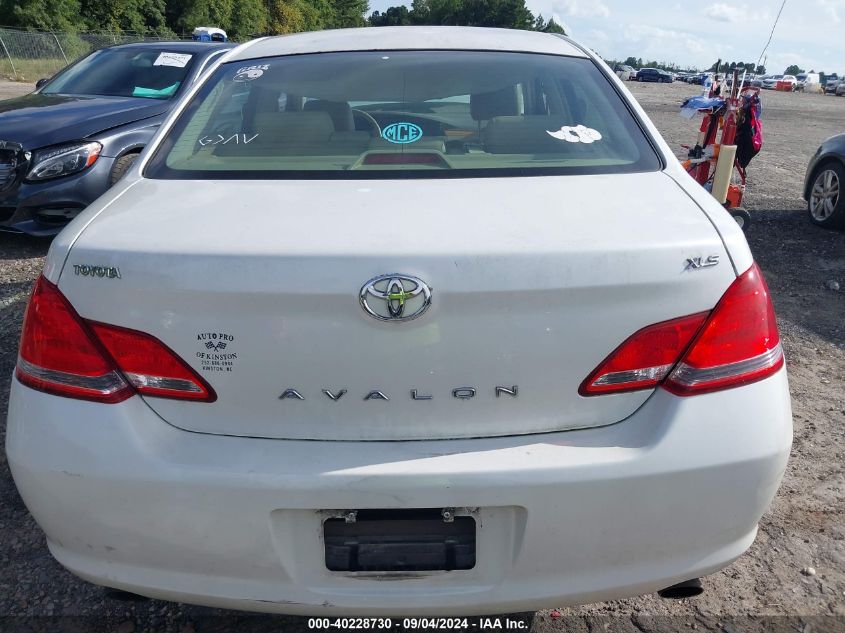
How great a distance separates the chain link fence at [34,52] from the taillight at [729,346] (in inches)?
1169

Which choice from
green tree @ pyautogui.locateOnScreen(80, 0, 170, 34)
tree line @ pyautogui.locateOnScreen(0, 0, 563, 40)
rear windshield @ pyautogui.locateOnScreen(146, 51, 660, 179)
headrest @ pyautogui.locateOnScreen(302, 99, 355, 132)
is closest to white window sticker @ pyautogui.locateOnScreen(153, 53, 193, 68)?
rear windshield @ pyautogui.locateOnScreen(146, 51, 660, 179)

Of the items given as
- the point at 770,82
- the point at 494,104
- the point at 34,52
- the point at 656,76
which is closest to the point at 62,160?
the point at 494,104

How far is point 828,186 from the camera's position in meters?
6.89

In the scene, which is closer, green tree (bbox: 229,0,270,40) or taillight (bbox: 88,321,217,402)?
taillight (bbox: 88,321,217,402)

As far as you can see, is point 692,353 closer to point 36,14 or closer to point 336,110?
point 336,110

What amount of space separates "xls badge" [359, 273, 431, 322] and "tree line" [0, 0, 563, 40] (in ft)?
135

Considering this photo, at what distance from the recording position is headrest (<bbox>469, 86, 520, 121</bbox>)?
2531mm

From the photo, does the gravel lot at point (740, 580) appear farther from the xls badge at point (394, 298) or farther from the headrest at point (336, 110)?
the headrest at point (336, 110)

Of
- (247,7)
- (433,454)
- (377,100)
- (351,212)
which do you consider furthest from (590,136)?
(247,7)

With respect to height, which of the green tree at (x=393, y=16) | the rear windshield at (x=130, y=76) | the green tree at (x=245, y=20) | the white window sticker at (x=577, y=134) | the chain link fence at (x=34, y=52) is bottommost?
the green tree at (x=393, y=16)

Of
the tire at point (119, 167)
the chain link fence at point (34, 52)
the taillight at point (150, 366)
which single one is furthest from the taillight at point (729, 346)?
the chain link fence at point (34, 52)

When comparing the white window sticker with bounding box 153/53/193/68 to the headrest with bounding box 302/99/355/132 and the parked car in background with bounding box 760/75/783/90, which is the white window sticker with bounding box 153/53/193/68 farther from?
the parked car in background with bounding box 760/75/783/90

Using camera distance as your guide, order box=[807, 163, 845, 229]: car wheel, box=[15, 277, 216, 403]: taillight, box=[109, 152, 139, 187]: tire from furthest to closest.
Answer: box=[807, 163, 845, 229]: car wheel
box=[109, 152, 139, 187]: tire
box=[15, 277, 216, 403]: taillight

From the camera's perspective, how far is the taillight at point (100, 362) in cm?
159
